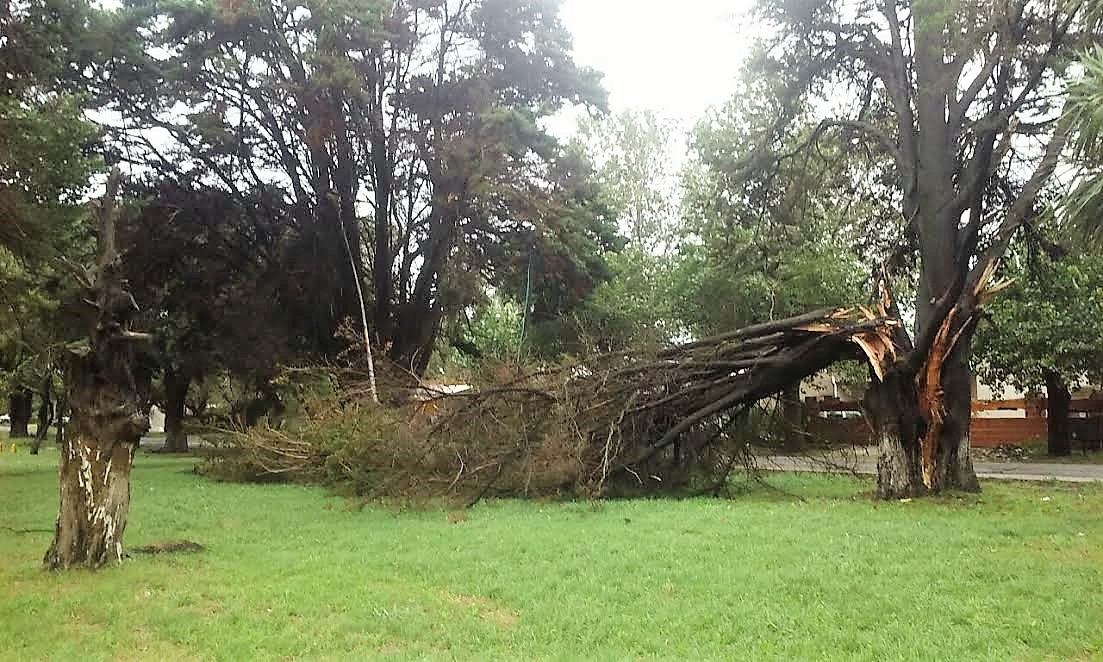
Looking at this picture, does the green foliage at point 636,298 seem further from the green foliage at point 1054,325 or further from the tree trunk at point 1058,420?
the tree trunk at point 1058,420

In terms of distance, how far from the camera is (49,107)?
1502 cm

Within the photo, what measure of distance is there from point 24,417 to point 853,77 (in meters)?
48.8

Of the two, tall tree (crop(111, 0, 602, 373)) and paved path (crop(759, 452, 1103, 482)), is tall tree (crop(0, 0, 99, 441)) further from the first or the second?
paved path (crop(759, 452, 1103, 482))

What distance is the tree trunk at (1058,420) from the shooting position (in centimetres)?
2277

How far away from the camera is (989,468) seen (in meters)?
18.8

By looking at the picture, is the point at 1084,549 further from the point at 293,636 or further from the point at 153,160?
the point at 153,160

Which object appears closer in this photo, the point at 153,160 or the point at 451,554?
the point at 451,554

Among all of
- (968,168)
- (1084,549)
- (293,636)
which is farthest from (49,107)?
(1084,549)

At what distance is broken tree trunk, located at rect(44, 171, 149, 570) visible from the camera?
7.85 m

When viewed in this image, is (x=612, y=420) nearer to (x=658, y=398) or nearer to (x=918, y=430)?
(x=658, y=398)

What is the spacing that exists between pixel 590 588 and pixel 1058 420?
66.5ft

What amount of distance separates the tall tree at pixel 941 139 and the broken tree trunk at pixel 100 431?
933 centimetres

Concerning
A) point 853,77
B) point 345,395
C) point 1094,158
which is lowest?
point 345,395

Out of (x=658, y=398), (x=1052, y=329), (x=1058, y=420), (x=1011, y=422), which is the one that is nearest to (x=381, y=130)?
(x=658, y=398)
